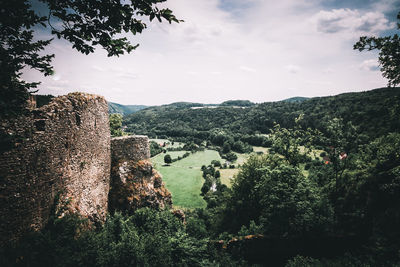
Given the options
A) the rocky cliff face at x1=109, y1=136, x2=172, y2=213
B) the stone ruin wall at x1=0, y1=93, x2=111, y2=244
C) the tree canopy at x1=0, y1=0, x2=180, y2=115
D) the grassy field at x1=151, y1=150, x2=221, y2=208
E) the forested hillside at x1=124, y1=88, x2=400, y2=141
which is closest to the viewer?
the tree canopy at x1=0, y1=0, x2=180, y2=115

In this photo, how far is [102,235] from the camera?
729 cm

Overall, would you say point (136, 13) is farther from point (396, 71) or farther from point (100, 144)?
point (396, 71)

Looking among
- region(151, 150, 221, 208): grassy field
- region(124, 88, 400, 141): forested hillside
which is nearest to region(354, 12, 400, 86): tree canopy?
region(124, 88, 400, 141): forested hillside

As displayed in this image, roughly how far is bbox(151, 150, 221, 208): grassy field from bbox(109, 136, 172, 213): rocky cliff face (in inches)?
692

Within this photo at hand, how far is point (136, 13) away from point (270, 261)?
43.7 feet

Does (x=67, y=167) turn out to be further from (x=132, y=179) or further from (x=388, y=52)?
(x=388, y=52)

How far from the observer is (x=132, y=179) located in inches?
444

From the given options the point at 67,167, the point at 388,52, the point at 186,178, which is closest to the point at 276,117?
the point at 186,178

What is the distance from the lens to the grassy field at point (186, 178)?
4031cm

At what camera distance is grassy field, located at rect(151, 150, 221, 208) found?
40312mm

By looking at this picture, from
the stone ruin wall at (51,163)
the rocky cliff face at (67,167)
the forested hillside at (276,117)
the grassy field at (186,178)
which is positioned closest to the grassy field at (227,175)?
the grassy field at (186,178)

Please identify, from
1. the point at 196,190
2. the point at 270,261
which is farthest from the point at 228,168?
the point at 270,261

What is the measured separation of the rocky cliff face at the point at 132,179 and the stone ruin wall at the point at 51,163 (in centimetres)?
121

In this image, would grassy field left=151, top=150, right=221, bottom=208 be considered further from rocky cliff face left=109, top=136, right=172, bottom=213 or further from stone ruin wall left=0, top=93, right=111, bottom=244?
stone ruin wall left=0, top=93, right=111, bottom=244
